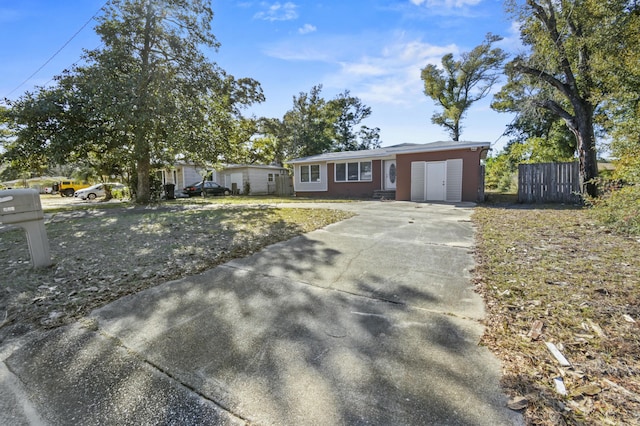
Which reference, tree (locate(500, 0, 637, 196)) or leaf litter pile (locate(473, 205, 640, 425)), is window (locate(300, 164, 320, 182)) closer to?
tree (locate(500, 0, 637, 196))

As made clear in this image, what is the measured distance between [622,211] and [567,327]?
5.38 metres

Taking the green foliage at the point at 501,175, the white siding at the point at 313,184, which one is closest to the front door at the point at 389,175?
the white siding at the point at 313,184

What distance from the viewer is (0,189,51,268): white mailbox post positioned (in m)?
3.33

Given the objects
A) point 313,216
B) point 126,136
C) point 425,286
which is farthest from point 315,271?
point 126,136

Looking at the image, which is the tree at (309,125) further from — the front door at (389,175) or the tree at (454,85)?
the front door at (389,175)

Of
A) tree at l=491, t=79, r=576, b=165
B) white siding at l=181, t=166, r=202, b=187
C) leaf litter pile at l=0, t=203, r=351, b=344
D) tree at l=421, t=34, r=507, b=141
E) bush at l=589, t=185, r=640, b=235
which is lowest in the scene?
leaf litter pile at l=0, t=203, r=351, b=344

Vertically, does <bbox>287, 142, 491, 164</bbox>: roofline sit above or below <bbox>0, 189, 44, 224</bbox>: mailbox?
above

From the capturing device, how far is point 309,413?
1.52 meters

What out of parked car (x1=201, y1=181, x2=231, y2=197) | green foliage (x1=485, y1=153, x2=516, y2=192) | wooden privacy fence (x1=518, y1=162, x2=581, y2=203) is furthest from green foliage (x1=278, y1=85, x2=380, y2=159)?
wooden privacy fence (x1=518, y1=162, x2=581, y2=203)

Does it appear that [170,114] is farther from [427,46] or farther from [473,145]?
[473,145]

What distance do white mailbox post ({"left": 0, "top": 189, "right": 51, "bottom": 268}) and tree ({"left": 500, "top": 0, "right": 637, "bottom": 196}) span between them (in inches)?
560

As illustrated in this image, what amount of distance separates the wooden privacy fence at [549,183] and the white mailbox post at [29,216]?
14793 millimetres

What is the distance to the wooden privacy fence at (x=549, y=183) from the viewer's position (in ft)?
37.2

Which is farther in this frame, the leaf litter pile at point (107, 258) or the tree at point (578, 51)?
the tree at point (578, 51)
